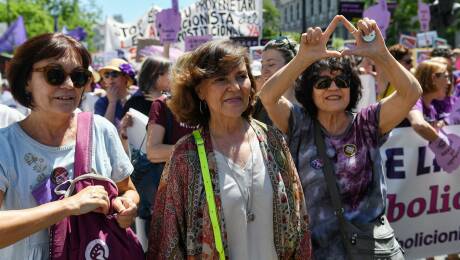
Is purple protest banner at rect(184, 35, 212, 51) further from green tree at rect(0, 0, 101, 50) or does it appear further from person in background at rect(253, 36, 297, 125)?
green tree at rect(0, 0, 101, 50)

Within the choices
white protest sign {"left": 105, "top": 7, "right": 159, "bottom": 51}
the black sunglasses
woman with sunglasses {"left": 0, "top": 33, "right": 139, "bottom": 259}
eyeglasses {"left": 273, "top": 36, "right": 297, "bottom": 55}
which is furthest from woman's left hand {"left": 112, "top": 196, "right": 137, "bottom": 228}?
white protest sign {"left": 105, "top": 7, "right": 159, "bottom": 51}

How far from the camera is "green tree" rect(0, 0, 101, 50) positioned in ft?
130

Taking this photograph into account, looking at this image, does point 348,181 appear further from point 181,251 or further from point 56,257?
point 56,257

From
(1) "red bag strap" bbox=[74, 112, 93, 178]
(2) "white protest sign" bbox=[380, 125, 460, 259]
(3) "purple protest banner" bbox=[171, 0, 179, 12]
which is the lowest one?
(2) "white protest sign" bbox=[380, 125, 460, 259]

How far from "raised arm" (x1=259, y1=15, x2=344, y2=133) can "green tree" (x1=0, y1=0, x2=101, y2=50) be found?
36.7 m

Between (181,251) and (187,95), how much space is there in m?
0.71

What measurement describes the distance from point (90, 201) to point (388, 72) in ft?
5.20

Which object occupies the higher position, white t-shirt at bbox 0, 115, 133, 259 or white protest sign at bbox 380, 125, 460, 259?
white t-shirt at bbox 0, 115, 133, 259

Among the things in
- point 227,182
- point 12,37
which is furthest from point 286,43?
point 12,37

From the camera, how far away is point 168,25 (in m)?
8.07

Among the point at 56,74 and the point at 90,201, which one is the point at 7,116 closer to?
the point at 56,74

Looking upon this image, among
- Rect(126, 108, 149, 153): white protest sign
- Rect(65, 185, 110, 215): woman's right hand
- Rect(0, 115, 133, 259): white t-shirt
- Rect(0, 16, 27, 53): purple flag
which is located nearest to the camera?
Rect(65, 185, 110, 215): woman's right hand

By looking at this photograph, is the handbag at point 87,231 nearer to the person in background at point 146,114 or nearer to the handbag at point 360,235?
the handbag at point 360,235

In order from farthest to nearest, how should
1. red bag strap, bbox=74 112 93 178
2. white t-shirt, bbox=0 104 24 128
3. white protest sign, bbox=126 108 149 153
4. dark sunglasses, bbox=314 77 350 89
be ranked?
white protest sign, bbox=126 108 149 153 < white t-shirt, bbox=0 104 24 128 < dark sunglasses, bbox=314 77 350 89 < red bag strap, bbox=74 112 93 178
